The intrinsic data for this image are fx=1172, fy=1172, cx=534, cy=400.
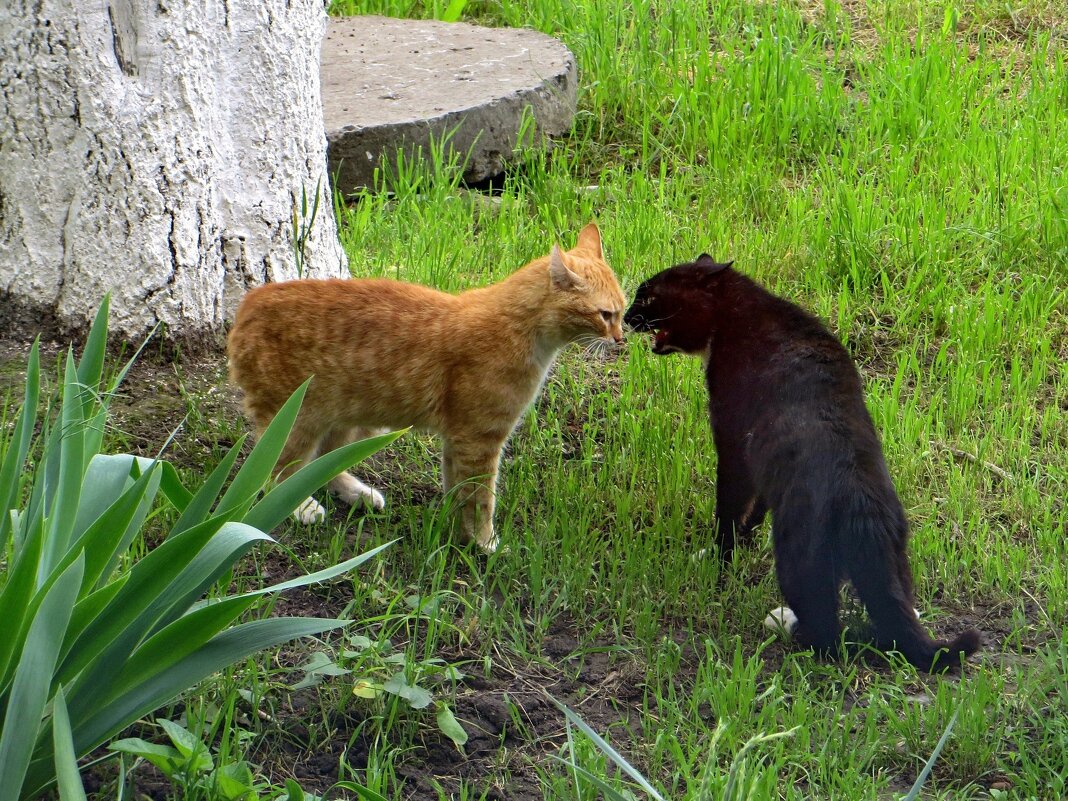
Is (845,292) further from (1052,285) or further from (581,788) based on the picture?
(581,788)

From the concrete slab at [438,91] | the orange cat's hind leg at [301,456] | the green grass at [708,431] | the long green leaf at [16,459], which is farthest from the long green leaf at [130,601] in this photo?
the concrete slab at [438,91]

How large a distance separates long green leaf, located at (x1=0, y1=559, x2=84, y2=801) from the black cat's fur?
1973 mm

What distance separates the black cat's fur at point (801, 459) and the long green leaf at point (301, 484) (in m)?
1.36

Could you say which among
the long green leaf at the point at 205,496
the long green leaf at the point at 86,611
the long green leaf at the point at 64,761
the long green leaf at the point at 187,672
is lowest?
the long green leaf at the point at 187,672

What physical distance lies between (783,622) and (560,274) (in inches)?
50.1

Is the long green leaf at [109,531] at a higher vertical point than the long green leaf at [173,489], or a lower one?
higher

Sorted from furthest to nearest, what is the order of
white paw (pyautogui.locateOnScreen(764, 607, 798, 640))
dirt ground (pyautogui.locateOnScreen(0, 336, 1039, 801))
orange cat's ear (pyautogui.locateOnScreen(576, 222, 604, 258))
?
orange cat's ear (pyautogui.locateOnScreen(576, 222, 604, 258)) < white paw (pyautogui.locateOnScreen(764, 607, 798, 640)) < dirt ground (pyautogui.locateOnScreen(0, 336, 1039, 801))

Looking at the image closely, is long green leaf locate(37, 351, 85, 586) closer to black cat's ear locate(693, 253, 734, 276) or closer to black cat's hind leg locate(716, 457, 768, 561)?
black cat's hind leg locate(716, 457, 768, 561)

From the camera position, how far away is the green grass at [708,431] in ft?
9.52

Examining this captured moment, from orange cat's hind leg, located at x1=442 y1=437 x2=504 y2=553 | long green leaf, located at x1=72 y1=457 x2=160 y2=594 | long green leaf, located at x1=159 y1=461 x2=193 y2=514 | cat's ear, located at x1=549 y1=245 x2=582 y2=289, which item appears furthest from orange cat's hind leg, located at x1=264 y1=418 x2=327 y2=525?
long green leaf, located at x1=72 y1=457 x2=160 y2=594

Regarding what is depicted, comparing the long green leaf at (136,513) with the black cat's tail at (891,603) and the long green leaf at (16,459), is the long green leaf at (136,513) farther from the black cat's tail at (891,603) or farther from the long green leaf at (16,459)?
the black cat's tail at (891,603)

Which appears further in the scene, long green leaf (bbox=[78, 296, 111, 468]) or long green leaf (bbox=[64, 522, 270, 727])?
long green leaf (bbox=[78, 296, 111, 468])

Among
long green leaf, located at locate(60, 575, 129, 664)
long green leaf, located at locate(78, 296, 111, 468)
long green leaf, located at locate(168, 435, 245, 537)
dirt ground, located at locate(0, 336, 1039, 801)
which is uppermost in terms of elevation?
long green leaf, located at locate(78, 296, 111, 468)

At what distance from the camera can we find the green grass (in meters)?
2.90
